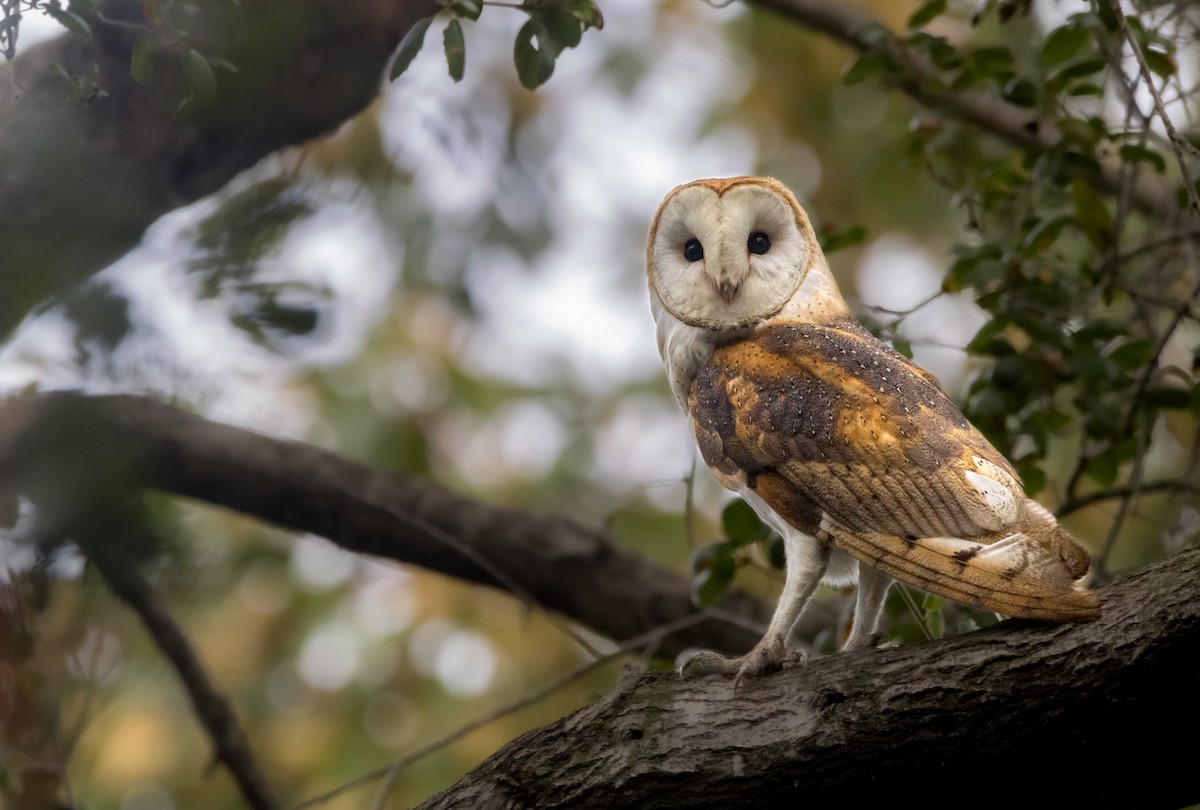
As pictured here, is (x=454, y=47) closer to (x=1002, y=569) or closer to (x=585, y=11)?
(x=585, y=11)

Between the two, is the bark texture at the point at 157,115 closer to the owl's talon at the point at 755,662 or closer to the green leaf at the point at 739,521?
the green leaf at the point at 739,521

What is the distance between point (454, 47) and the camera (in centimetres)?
237

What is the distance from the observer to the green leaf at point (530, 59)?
2547 millimetres

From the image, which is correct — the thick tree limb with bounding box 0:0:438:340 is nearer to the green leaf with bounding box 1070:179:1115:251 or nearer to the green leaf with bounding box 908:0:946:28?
the green leaf with bounding box 908:0:946:28

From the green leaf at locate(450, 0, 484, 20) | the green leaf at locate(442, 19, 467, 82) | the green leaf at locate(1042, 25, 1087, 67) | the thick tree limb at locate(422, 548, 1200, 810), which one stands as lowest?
the thick tree limb at locate(422, 548, 1200, 810)

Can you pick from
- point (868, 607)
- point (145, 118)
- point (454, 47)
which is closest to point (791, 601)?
point (868, 607)

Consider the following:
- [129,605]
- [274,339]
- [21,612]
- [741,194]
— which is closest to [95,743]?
[129,605]

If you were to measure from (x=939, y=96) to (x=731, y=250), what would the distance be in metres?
1.50

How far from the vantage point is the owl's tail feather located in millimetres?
1963

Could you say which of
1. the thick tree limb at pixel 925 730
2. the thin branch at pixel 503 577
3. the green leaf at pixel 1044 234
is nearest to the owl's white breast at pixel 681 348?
the thick tree limb at pixel 925 730

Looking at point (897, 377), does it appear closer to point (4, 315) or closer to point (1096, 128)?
point (1096, 128)

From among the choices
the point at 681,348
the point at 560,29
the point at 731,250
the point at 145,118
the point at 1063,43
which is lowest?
the point at 681,348

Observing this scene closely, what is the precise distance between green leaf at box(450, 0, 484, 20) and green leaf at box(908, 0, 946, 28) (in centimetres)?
129

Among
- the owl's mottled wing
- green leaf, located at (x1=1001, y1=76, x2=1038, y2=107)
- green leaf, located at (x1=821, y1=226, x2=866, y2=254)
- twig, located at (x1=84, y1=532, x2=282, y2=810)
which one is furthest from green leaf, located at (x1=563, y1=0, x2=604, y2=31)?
twig, located at (x1=84, y1=532, x2=282, y2=810)
